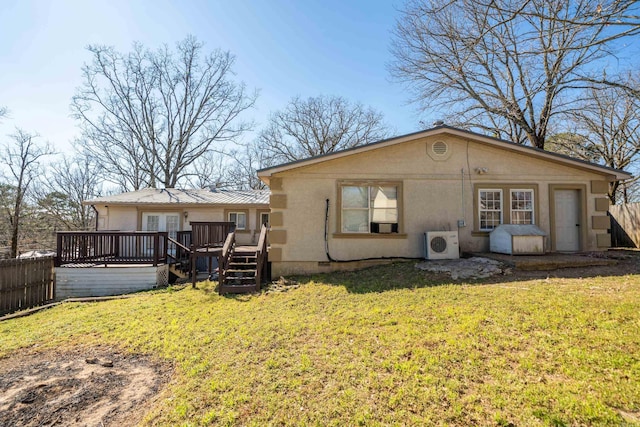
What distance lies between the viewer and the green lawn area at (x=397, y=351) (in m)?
2.63

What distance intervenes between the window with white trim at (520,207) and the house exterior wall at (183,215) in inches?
404

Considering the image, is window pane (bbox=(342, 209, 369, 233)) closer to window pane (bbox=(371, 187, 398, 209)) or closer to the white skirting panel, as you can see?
window pane (bbox=(371, 187, 398, 209))

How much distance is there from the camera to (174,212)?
47.0ft

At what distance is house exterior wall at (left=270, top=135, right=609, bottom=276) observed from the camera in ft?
28.4

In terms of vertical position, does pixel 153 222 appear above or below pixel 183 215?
below

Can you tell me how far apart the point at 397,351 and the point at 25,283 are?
10.0m

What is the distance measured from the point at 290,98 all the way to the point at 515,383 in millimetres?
29492

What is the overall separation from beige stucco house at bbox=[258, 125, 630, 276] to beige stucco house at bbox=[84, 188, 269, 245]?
6289 mm

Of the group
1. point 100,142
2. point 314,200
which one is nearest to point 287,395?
point 314,200

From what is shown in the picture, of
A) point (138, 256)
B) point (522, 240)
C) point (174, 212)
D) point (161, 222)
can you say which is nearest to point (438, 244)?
point (522, 240)

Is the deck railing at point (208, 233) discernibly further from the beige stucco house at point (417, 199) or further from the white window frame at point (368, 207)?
the white window frame at point (368, 207)

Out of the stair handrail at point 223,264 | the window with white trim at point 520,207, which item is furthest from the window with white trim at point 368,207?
the window with white trim at point 520,207

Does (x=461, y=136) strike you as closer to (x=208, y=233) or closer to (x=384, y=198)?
(x=384, y=198)

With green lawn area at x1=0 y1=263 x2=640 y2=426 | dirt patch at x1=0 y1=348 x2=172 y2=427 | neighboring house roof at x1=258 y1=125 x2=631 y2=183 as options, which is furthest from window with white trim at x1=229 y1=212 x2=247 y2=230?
dirt patch at x1=0 y1=348 x2=172 y2=427
